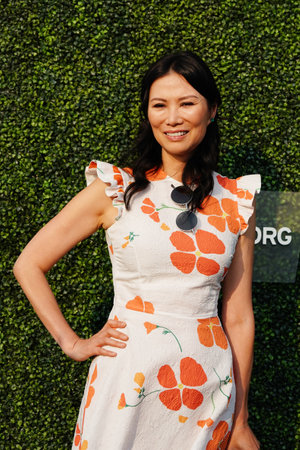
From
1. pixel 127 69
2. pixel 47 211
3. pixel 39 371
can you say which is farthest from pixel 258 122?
pixel 39 371

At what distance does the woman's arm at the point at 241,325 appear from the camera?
1.66m

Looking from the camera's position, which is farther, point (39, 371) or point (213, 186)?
point (39, 371)

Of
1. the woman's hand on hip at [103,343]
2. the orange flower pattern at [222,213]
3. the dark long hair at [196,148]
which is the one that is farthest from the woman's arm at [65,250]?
the orange flower pattern at [222,213]

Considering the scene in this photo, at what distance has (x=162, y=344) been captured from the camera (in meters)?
1.48

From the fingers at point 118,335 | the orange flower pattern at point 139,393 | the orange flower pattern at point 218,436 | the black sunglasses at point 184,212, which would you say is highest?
the black sunglasses at point 184,212

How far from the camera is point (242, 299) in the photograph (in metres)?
1.69

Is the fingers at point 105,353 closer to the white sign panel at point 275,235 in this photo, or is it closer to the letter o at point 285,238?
the white sign panel at point 275,235

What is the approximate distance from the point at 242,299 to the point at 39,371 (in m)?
1.43

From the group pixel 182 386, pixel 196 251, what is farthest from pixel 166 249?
pixel 182 386

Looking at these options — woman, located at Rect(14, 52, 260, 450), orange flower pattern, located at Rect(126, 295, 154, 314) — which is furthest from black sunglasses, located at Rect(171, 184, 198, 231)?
orange flower pattern, located at Rect(126, 295, 154, 314)

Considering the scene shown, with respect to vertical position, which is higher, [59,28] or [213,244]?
[59,28]

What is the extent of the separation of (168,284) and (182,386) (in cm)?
31

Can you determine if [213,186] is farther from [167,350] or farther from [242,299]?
[167,350]

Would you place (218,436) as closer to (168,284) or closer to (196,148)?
(168,284)
